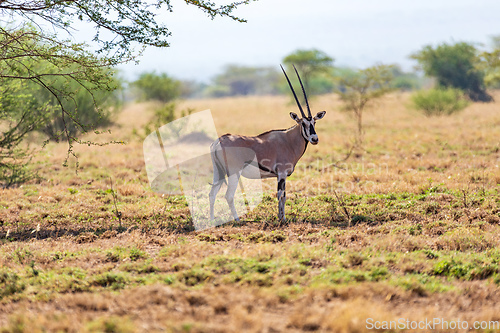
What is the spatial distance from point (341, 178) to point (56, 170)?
9576 mm

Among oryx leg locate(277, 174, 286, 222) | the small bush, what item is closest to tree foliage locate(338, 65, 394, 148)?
the small bush

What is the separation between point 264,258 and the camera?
7094mm

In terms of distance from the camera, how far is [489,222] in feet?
30.2

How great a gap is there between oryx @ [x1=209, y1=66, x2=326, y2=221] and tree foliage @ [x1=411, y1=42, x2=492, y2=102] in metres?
38.2

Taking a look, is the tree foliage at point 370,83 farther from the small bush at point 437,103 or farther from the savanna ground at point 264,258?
the savanna ground at point 264,258

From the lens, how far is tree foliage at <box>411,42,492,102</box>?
148 feet

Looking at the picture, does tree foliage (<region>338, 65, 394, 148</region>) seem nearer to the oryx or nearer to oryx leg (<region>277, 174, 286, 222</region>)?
the oryx

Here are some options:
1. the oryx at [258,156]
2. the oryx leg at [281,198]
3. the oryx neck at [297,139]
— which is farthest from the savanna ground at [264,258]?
the oryx neck at [297,139]

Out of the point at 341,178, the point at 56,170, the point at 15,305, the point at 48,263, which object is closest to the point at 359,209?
the point at 341,178

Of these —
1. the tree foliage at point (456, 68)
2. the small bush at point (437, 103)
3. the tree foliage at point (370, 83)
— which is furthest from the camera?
the tree foliage at point (456, 68)

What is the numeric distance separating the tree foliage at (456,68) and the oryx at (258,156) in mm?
38238

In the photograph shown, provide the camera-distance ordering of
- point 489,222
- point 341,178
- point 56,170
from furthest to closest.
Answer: point 56,170, point 341,178, point 489,222

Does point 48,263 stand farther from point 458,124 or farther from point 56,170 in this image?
point 458,124

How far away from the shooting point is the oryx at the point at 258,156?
9516 mm
